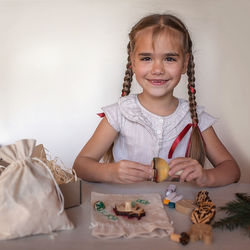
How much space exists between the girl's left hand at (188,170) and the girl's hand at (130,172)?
0.25 ft

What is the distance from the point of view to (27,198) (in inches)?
30.9

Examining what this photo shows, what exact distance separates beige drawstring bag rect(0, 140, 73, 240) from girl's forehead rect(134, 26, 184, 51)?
2.63 feet

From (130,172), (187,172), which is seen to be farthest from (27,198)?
(187,172)

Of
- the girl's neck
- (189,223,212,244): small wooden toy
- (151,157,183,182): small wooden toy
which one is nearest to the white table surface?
(189,223,212,244): small wooden toy

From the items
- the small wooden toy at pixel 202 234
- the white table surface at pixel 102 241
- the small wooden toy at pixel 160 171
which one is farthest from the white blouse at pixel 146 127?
the small wooden toy at pixel 202 234

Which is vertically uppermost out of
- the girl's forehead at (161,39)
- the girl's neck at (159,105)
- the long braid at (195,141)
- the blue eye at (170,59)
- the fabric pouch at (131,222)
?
the girl's forehead at (161,39)

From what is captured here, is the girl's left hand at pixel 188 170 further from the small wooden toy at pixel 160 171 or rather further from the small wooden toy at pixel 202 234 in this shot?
the small wooden toy at pixel 202 234

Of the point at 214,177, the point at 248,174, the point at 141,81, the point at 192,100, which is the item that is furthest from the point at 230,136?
the point at 214,177

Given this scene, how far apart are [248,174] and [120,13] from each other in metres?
1.45

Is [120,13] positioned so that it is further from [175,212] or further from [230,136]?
[175,212]

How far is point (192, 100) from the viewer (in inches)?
62.2

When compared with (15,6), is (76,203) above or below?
below

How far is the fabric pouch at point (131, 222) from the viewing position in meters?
0.79

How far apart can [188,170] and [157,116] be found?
519 millimetres
